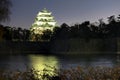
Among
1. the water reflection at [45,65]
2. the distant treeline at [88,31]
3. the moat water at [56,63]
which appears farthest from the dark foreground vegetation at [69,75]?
the distant treeline at [88,31]

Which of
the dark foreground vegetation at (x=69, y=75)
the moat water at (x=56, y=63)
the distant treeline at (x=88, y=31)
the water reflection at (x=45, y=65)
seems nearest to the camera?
the dark foreground vegetation at (x=69, y=75)

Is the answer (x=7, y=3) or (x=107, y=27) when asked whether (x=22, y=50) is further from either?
(x=7, y=3)

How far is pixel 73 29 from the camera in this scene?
160250 mm

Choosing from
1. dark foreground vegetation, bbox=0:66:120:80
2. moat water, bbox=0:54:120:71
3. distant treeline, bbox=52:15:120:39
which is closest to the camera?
dark foreground vegetation, bbox=0:66:120:80

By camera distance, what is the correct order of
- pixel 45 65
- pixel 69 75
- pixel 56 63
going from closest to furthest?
pixel 69 75, pixel 45 65, pixel 56 63

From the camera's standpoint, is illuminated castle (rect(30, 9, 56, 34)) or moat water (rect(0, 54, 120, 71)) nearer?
moat water (rect(0, 54, 120, 71))

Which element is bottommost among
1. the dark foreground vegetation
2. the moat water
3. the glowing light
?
the moat water

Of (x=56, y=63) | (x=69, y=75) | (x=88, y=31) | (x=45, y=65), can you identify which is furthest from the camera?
(x=88, y=31)

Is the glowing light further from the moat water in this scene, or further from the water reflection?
the water reflection

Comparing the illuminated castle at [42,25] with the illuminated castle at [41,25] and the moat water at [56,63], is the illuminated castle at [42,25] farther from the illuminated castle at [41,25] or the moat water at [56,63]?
the moat water at [56,63]

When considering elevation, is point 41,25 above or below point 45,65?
above

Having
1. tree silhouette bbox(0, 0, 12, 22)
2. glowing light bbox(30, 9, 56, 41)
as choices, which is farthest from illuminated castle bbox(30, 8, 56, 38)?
tree silhouette bbox(0, 0, 12, 22)

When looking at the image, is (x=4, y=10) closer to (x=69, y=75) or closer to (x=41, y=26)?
(x=69, y=75)

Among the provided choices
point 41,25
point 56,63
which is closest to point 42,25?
point 41,25
